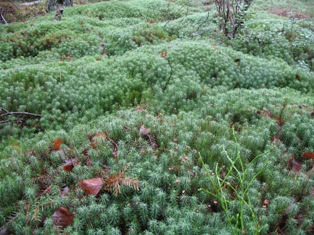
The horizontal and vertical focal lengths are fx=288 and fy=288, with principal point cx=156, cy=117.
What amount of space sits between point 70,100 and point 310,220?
441 cm

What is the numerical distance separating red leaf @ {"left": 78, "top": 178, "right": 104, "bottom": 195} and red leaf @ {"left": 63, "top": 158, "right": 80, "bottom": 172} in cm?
36

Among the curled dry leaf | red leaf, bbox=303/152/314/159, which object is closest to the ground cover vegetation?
red leaf, bbox=303/152/314/159

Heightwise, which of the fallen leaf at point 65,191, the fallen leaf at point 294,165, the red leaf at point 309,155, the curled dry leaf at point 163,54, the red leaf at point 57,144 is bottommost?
the fallen leaf at point 294,165

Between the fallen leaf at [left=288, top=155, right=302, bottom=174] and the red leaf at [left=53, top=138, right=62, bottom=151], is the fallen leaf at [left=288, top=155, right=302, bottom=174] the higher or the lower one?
the lower one

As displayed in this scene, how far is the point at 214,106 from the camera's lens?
499 cm

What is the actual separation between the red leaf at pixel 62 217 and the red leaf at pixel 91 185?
0.28 metres

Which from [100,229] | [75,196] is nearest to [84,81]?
[75,196]

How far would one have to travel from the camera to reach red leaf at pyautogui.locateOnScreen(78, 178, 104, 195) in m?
2.93

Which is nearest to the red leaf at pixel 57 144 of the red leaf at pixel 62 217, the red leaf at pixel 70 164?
the red leaf at pixel 70 164

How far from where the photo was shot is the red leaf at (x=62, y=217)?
2705mm

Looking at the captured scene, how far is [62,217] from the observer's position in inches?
108

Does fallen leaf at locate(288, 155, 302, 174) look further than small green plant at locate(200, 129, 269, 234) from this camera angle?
Yes

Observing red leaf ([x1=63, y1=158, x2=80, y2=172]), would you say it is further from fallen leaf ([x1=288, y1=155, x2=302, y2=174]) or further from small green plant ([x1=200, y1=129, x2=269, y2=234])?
fallen leaf ([x1=288, y1=155, x2=302, y2=174])

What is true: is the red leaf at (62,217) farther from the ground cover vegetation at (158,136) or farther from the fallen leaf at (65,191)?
the fallen leaf at (65,191)
